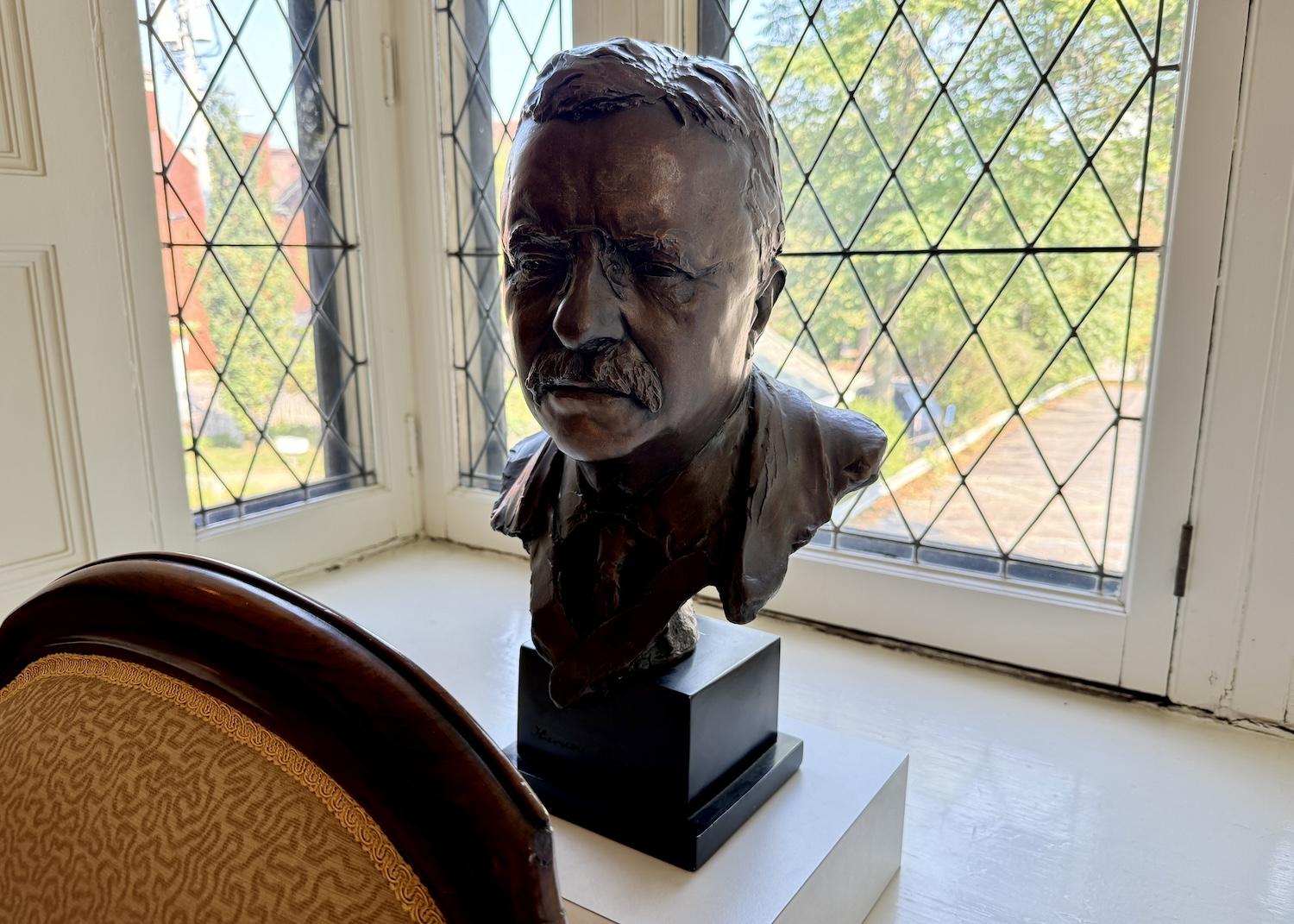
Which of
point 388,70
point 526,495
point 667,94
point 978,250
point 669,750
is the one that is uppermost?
point 388,70

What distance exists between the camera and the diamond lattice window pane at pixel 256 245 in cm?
168

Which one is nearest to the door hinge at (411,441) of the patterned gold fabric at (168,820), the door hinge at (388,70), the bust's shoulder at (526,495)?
the door hinge at (388,70)

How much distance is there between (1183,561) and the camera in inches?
53.2

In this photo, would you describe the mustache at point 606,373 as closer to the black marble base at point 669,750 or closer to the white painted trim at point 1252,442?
the black marble base at point 669,750

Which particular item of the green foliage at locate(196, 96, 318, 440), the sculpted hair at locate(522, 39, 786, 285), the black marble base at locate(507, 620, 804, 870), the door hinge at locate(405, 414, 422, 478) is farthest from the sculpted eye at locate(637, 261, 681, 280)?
the door hinge at locate(405, 414, 422, 478)

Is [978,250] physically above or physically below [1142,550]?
above

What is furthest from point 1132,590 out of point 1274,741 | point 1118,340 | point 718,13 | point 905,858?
point 718,13

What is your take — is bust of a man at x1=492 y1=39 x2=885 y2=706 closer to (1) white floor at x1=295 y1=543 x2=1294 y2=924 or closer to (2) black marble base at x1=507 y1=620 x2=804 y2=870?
(2) black marble base at x1=507 y1=620 x2=804 y2=870

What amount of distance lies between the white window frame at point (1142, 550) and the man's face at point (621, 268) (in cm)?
78

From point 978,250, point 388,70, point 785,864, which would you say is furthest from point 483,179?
point 785,864

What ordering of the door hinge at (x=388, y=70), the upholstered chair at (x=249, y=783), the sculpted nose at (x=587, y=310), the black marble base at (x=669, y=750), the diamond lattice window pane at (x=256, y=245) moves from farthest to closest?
the door hinge at (x=388, y=70), the diamond lattice window pane at (x=256, y=245), the black marble base at (x=669, y=750), the sculpted nose at (x=587, y=310), the upholstered chair at (x=249, y=783)

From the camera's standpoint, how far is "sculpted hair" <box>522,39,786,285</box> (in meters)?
0.81

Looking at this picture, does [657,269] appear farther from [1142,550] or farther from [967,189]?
[1142,550]

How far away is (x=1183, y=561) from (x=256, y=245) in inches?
68.7
